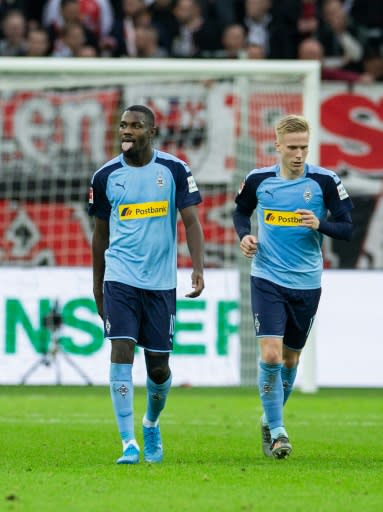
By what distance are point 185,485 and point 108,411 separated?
577 centimetres

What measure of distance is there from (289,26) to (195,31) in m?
1.35

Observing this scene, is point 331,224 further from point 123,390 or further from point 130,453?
point 130,453

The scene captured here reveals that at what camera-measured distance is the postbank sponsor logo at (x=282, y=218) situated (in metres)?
9.16

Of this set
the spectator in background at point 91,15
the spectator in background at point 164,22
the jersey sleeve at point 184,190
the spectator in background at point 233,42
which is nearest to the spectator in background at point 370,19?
the spectator in background at point 233,42

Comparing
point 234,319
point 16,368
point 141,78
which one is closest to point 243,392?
point 234,319

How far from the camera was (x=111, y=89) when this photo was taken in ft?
57.6

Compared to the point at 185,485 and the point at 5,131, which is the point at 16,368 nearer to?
the point at 5,131

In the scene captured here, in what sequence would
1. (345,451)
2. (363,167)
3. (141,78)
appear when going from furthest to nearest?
(363,167) → (141,78) → (345,451)

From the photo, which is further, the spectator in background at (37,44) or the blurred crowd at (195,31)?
the blurred crowd at (195,31)

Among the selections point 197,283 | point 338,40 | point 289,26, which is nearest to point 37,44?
point 289,26

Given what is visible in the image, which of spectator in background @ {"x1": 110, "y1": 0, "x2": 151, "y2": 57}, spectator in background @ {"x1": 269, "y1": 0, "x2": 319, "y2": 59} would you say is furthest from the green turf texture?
spectator in background @ {"x1": 269, "y1": 0, "x2": 319, "y2": 59}

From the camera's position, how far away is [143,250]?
870cm

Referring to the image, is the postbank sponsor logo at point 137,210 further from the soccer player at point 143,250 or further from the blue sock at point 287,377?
the blue sock at point 287,377

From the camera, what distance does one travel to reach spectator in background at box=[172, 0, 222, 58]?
19.4m
